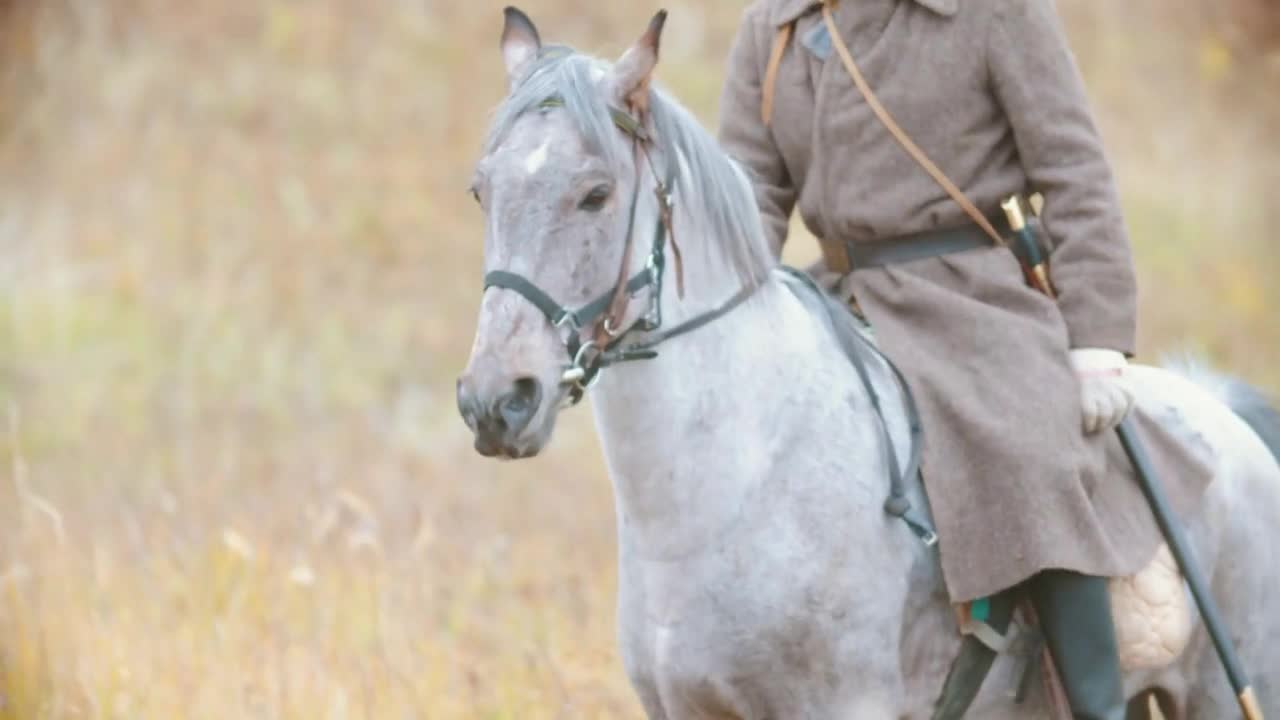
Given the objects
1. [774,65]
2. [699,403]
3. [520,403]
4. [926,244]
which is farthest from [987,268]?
[520,403]

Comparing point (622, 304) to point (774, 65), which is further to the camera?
Answer: point (774, 65)

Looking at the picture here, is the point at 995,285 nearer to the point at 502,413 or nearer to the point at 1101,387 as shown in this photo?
the point at 1101,387

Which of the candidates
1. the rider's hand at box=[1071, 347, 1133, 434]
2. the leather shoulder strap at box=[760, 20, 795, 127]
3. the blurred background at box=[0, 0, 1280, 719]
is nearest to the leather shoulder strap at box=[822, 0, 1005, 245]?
the leather shoulder strap at box=[760, 20, 795, 127]

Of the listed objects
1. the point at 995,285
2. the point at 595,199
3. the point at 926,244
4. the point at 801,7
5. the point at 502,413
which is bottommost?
the point at 995,285

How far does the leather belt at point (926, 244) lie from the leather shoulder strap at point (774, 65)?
41 cm

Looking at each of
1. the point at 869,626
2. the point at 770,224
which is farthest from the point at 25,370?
the point at 869,626

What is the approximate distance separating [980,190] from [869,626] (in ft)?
3.76

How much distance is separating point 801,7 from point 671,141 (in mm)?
814

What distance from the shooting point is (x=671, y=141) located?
3824mm

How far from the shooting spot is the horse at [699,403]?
3533mm

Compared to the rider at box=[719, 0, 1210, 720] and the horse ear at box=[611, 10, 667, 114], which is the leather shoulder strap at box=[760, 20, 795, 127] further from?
the horse ear at box=[611, 10, 667, 114]

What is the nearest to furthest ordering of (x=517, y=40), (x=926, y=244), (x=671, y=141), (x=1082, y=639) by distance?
(x=671, y=141) → (x=517, y=40) → (x=1082, y=639) → (x=926, y=244)

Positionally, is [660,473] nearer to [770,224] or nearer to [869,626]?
[869,626]

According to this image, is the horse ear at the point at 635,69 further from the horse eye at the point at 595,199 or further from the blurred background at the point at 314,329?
the blurred background at the point at 314,329
